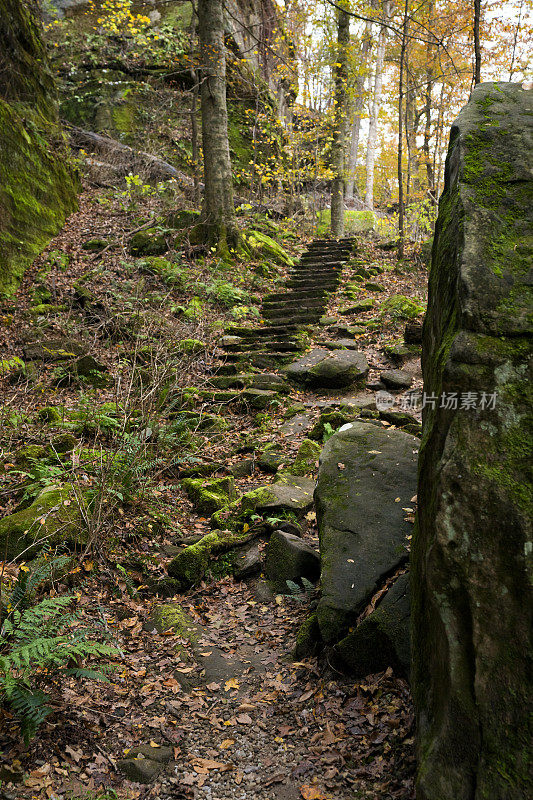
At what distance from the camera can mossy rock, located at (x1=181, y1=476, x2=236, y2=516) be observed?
5289 mm

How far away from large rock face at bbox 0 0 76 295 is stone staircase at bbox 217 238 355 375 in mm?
4315

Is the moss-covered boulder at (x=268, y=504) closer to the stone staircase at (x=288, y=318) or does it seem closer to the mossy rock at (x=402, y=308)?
the stone staircase at (x=288, y=318)

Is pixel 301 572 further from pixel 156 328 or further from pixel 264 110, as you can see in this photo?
pixel 264 110

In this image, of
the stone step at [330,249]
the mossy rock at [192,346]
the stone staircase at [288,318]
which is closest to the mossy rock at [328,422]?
the stone staircase at [288,318]

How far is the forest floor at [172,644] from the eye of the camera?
2.48 m

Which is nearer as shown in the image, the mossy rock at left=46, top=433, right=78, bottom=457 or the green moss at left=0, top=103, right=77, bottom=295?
the mossy rock at left=46, top=433, right=78, bottom=457

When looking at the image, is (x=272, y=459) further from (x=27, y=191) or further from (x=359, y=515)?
(x=27, y=191)

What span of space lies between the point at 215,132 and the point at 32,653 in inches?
469

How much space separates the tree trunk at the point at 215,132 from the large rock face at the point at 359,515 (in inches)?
356

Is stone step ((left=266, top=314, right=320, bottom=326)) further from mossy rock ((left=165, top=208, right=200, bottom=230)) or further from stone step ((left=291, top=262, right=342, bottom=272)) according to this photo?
mossy rock ((left=165, top=208, right=200, bottom=230))

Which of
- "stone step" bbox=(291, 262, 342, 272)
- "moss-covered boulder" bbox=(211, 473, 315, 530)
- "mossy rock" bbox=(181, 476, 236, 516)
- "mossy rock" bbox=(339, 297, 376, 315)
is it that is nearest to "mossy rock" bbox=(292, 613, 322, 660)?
"moss-covered boulder" bbox=(211, 473, 315, 530)

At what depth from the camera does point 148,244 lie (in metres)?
11.7

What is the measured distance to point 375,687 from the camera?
9.38ft

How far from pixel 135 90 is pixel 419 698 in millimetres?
20568
